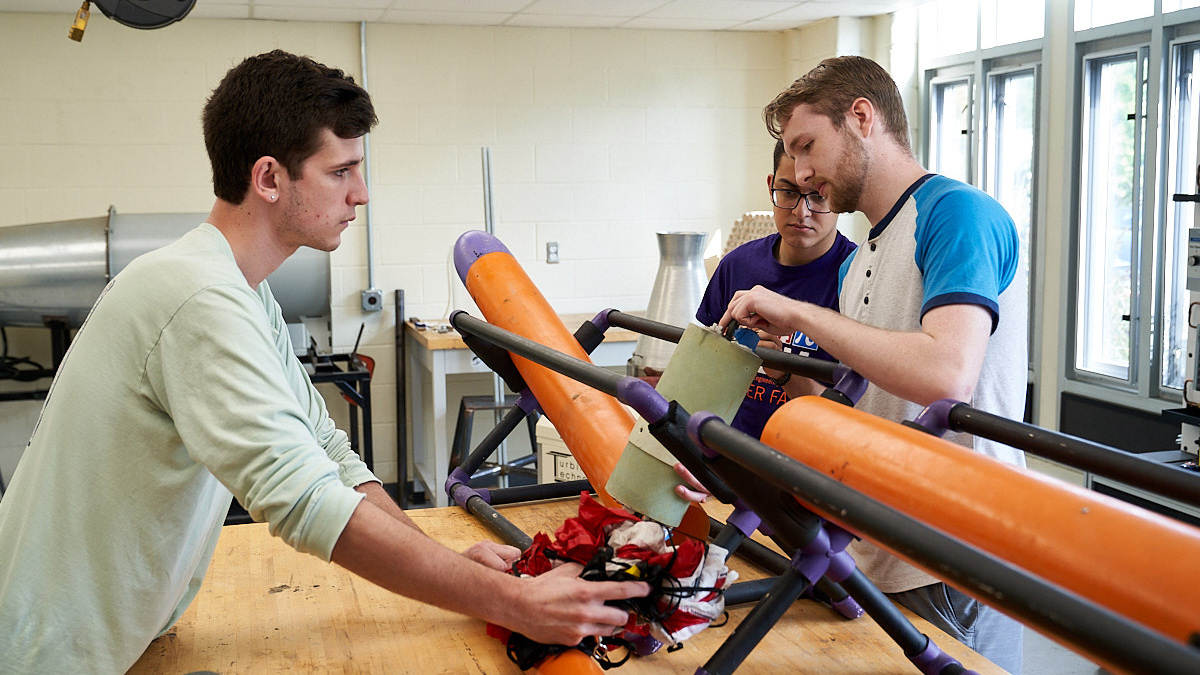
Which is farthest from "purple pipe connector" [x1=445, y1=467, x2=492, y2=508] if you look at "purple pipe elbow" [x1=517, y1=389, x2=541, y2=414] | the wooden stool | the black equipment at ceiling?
the wooden stool

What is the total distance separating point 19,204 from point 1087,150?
4.54 metres

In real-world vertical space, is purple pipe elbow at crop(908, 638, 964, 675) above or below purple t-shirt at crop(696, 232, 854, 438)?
below

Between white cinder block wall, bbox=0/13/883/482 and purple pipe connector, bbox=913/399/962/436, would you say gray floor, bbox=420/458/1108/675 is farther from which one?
white cinder block wall, bbox=0/13/883/482

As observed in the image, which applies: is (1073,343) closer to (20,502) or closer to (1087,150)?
(1087,150)

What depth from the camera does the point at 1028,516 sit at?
0.79 metres

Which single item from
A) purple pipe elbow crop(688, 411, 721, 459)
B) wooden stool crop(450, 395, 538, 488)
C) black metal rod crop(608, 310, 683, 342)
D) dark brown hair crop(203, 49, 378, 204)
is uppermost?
dark brown hair crop(203, 49, 378, 204)

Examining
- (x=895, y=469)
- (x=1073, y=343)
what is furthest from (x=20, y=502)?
(x=1073, y=343)

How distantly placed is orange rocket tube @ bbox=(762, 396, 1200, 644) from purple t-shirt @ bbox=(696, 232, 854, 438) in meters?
0.97

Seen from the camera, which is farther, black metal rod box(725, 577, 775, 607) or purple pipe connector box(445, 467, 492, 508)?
purple pipe connector box(445, 467, 492, 508)

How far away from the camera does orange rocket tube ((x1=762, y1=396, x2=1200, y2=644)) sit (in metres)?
0.68

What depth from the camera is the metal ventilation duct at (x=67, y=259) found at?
394cm

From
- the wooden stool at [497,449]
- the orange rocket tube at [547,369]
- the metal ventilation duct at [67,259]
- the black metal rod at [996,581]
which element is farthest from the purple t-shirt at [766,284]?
the metal ventilation duct at [67,259]

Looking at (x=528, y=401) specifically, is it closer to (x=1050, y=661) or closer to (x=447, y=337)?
(x=1050, y=661)

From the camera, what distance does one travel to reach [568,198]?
5.12 metres
